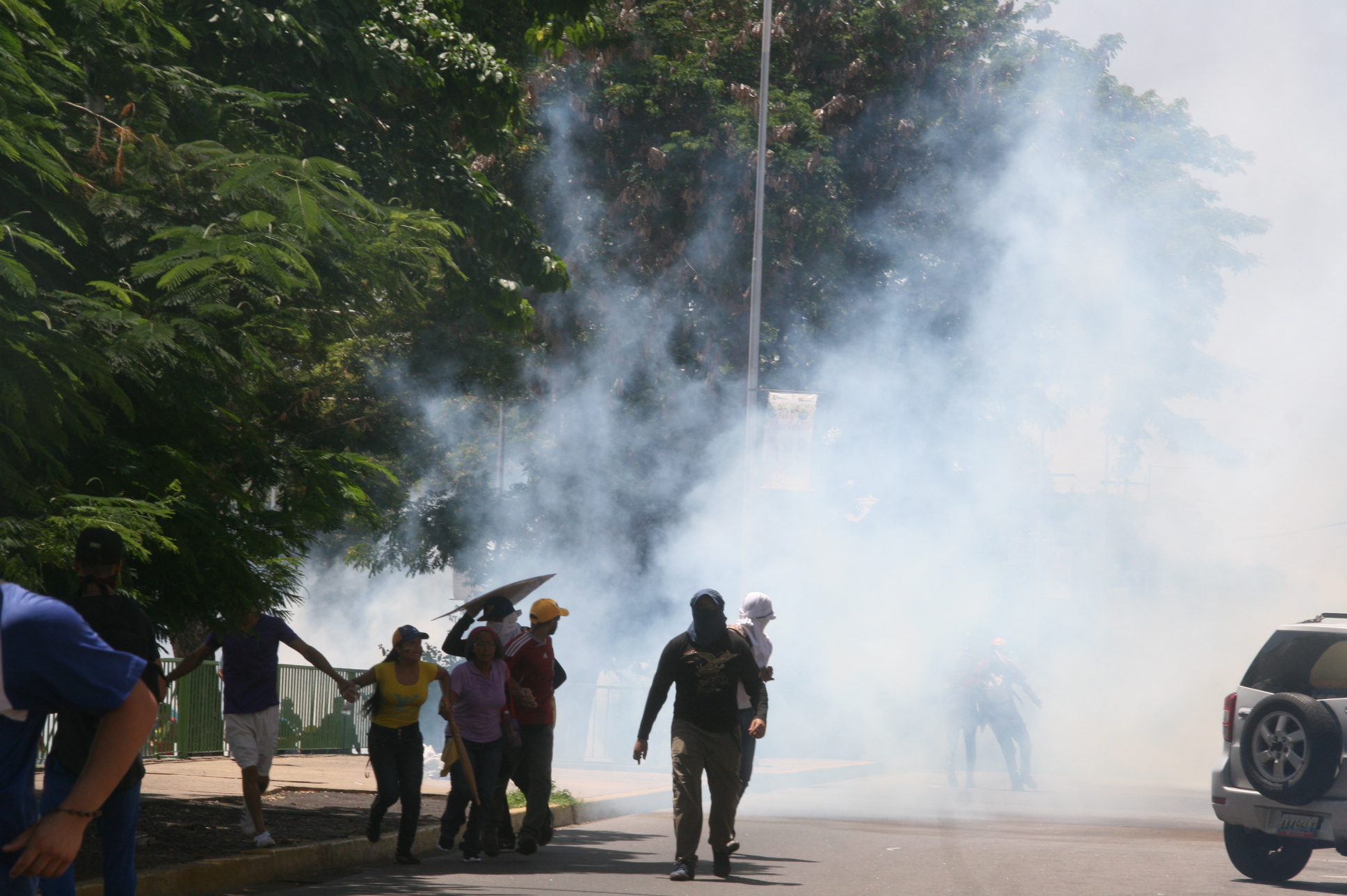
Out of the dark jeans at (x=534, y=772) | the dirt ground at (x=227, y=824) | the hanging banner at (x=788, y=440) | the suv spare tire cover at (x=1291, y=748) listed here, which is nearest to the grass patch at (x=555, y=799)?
the dirt ground at (x=227, y=824)

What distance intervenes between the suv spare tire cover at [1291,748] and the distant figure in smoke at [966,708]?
29.1 feet

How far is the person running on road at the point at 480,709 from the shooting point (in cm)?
895

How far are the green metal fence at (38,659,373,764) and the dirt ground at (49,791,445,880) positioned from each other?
Result: 2.75 m

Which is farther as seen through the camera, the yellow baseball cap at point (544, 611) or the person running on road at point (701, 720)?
the yellow baseball cap at point (544, 611)

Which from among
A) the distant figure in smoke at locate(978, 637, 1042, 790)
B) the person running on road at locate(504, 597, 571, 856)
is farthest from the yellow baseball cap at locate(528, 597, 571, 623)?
the distant figure in smoke at locate(978, 637, 1042, 790)

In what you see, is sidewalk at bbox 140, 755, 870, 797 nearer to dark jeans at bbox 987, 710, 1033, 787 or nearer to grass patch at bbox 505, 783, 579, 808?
grass patch at bbox 505, 783, 579, 808

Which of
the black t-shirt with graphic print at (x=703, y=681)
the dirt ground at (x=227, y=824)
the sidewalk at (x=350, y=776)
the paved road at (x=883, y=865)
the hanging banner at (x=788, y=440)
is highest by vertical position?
the hanging banner at (x=788, y=440)

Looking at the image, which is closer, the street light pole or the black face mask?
the black face mask

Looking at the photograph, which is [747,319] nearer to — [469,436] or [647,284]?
[647,284]

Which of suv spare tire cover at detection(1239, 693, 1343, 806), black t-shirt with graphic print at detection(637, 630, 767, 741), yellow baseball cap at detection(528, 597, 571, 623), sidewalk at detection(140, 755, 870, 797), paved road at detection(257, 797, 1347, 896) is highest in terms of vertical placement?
yellow baseball cap at detection(528, 597, 571, 623)

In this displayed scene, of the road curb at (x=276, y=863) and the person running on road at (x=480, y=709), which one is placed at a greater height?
the person running on road at (x=480, y=709)

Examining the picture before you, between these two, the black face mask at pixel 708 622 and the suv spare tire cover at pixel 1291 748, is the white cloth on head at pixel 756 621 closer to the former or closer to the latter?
the black face mask at pixel 708 622

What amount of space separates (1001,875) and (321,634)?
45.0m

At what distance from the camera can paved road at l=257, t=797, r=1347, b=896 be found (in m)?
8.05
